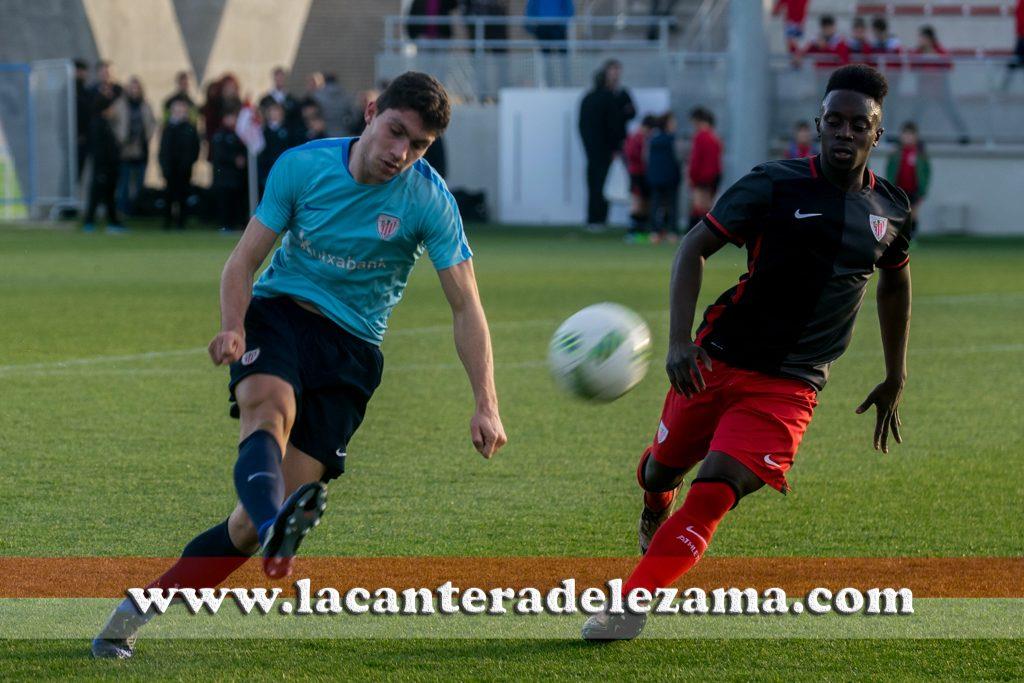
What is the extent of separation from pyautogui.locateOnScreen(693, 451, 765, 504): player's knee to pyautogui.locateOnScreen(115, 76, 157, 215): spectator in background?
63.3 ft

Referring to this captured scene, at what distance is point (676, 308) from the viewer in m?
4.76

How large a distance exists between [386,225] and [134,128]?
1945 cm

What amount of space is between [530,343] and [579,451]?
394cm

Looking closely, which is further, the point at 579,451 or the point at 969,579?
the point at 579,451

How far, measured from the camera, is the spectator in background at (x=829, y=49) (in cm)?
2505

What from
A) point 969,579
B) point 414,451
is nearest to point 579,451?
point 414,451

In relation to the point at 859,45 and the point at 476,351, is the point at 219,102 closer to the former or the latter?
the point at 859,45

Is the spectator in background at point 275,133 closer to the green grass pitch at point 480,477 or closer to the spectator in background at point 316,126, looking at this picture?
the spectator in background at point 316,126

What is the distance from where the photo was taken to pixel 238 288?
171 inches

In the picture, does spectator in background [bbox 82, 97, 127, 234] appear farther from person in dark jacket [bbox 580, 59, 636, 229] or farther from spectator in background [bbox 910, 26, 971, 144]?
spectator in background [bbox 910, 26, 971, 144]

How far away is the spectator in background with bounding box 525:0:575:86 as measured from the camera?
26.7 metres

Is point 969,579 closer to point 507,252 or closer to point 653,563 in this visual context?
point 653,563

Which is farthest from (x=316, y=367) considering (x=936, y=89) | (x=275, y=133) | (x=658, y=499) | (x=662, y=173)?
(x=936, y=89)

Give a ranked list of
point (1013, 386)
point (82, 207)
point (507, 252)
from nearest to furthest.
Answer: point (1013, 386), point (507, 252), point (82, 207)
